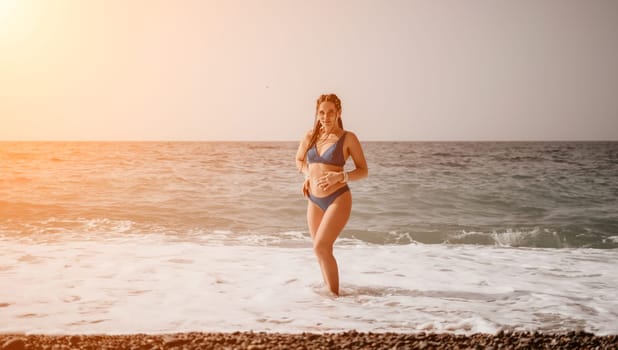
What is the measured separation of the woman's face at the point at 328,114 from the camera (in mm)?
5605

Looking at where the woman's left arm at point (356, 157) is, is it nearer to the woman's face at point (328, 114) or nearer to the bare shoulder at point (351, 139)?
the bare shoulder at point (351, 139)

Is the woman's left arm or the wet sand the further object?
the woman's left arm

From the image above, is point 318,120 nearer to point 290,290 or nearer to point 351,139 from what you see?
point 351,139

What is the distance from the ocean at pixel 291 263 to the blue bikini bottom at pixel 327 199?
1065 millimetres

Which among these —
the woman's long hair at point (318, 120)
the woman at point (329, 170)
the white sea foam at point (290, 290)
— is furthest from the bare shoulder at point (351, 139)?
the white sea foam at point (290, 290)

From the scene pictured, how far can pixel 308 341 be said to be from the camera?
178 inches

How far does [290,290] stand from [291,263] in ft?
5.96

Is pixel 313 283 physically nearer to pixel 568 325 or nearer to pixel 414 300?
pixel 414 300

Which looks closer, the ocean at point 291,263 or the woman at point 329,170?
the ocean at point 291,263

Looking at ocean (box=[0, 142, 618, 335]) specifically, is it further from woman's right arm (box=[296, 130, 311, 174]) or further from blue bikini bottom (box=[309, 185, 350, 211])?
woman's right arm (box=[296, 130, 311, 174])

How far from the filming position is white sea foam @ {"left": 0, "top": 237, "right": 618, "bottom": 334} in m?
5.22

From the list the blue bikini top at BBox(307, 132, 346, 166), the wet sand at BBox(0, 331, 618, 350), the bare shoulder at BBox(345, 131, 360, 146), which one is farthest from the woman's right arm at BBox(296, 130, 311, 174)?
the wet sand at BBox(0, 331, 618, 350)

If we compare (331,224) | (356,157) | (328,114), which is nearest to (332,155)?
Answer: (356,157)

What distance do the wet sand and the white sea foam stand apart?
0.29m
